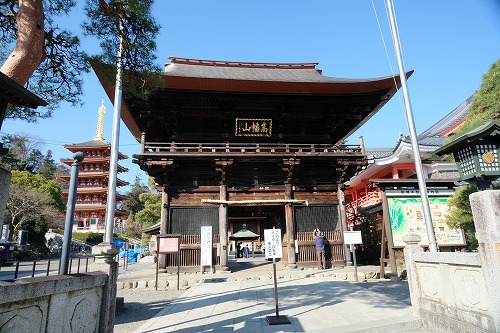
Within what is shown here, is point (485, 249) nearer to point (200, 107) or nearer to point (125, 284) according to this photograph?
point (125, 284)

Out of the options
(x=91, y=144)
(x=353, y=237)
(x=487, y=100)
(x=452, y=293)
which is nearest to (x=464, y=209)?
(x=487, y=100)

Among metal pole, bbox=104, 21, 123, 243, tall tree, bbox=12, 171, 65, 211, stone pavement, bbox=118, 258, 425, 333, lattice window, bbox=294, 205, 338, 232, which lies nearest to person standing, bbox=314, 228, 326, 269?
lattice window, bbox=294, 205, 338, 232

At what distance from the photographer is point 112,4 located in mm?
5719

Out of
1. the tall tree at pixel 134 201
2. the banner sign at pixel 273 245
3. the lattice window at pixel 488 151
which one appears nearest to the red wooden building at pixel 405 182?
the lattice window at pixel 488 151

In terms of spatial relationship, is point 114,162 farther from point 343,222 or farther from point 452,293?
point 343,222

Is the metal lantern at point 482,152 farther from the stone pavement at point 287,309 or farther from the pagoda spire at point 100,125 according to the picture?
the pagoda spire at point 100,125

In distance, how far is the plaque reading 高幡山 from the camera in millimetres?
13383

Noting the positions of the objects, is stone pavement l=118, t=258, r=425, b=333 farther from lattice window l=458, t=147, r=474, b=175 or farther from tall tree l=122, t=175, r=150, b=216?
tall tree l=122, t=175, r=150, b=216

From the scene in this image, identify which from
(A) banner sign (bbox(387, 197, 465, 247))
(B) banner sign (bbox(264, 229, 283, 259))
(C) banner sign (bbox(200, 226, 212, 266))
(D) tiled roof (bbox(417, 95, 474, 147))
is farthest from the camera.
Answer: (D) tiled roof (bbox(417, 95, 474, 147))

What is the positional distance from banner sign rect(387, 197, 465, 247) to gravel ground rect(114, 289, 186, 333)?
7234mm

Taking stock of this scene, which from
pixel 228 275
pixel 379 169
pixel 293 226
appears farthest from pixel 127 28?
pixel 379 169

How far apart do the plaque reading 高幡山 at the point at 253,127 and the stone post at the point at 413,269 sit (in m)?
8.92

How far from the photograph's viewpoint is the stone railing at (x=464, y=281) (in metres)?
3.48

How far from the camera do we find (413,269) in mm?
5328
